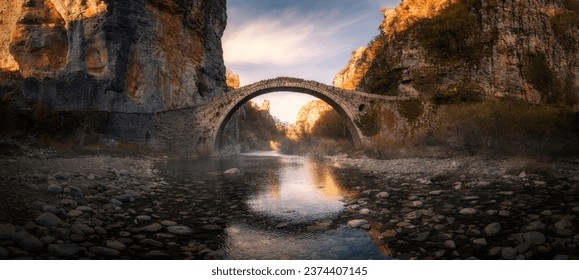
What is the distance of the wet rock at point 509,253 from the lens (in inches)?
116

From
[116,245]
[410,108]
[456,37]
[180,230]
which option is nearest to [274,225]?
[180,230]

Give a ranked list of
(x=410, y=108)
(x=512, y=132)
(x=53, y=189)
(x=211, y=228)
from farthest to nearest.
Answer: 1. (x=410, y=108)
2. (x=512, y=132)
3. (x=53, y=189)
4. (x=211, y=228)

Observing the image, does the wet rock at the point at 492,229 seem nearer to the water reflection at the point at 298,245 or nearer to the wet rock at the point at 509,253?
the wet rock at the point at 509,253

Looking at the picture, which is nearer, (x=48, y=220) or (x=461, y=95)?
(x=48, y=220)

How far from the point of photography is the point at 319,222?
496cm

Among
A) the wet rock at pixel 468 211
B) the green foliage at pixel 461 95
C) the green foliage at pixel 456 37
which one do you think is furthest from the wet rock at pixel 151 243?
the green foliage at pixel 456 37

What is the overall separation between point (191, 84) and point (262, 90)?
788 cm

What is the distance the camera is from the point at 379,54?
30156mm

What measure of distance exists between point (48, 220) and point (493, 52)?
2851 cm

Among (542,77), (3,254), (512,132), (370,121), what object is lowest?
(3,254)

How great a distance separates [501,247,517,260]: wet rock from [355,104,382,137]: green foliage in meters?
21.1

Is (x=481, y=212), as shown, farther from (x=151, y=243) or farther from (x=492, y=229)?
(x=151, y=243)

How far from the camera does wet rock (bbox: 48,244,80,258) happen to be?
293cm

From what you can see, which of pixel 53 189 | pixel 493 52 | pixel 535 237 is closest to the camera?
pixel 535 237
